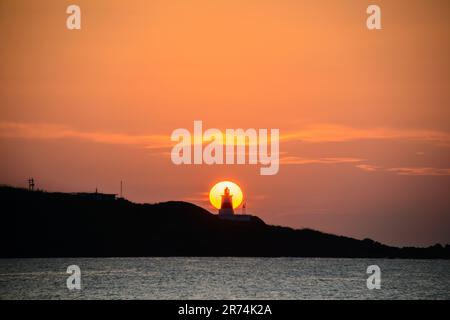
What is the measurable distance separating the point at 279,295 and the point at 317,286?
21.6m

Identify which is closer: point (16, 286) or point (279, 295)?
point (279, 295)

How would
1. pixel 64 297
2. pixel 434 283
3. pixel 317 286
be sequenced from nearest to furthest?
pixel 64 297
pixel 317 286
pixel 434 283

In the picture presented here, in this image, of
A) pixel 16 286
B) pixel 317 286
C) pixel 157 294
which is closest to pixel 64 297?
pixel 157 294
